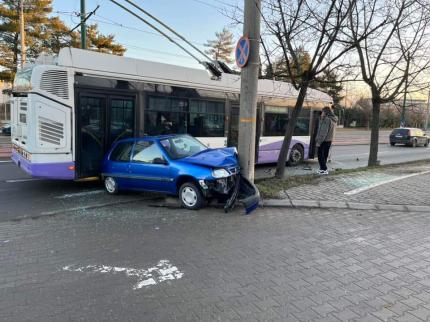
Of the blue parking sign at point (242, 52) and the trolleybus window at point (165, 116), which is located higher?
the blue parking sign at point (242, 52)

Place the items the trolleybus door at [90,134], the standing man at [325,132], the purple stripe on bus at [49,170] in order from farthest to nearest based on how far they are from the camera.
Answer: the standing man at [325,132], the trolleybus door at [90,134], the purple stripe on bus at [49,170]

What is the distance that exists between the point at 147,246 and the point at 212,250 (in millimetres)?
909

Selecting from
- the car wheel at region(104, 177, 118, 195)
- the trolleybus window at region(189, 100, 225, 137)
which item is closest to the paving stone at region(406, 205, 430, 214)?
the trolleybus window at region(189, 100, 225, 137)

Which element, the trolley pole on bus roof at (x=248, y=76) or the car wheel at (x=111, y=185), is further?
the car wheel at (x=111, y=185)

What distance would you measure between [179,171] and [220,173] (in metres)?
0.84

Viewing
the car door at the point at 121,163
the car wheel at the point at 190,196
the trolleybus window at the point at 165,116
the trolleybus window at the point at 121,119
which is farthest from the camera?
the trolleybus window at the point at 165,116

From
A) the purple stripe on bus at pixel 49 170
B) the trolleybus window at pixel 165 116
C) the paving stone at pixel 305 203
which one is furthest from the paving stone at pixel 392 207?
the purple stripe on bus at pixel 49 170

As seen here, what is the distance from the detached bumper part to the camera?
667cm

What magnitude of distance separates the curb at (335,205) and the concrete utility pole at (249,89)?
80cm

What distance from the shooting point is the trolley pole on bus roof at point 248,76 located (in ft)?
24.6

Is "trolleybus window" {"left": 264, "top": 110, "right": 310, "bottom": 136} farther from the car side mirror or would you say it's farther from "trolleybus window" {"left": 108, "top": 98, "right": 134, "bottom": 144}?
the car side mirror

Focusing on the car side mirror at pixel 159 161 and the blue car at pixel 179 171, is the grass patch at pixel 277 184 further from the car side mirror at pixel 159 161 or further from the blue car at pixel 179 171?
the car side mirror at pixel 159 161

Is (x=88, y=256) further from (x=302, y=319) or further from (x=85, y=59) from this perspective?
(x=85, y=59)

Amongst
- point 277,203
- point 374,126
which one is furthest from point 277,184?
point 374,126
